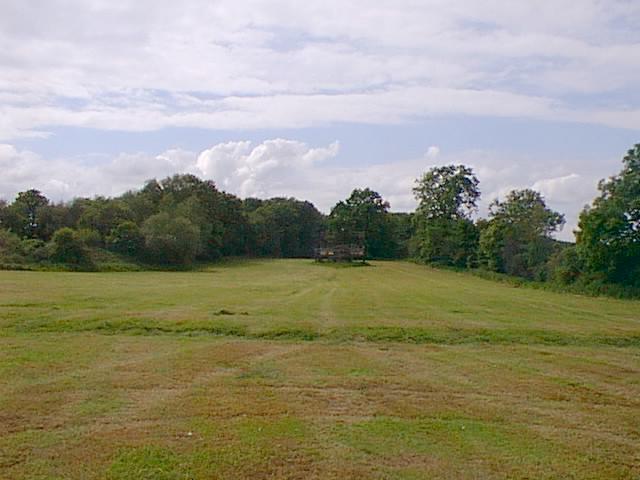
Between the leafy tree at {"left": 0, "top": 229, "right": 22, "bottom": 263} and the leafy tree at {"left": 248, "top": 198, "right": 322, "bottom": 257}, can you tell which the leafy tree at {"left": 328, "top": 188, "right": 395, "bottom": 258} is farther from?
the leafy tree at {"left": 0, "top": 229, "right": 22, "bottom": 263}

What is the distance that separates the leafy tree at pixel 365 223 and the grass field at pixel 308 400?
93075 millimetres

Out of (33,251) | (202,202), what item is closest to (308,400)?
(33,251)

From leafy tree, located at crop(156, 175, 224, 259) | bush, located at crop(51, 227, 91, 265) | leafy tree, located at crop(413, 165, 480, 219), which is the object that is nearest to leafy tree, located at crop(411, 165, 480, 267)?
leafy tree, located at crop(413, 165, 480, 219)

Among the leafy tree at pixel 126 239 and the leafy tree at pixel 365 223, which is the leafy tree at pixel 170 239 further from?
the leafy tree at pixel 365 223

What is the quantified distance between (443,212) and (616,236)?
46236mm

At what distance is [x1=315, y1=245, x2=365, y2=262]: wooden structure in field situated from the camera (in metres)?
102

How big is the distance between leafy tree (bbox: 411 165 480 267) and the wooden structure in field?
9139mm

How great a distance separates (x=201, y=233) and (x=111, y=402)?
8158 cm

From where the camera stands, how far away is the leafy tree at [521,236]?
73.2 metres

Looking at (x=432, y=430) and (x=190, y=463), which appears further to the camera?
(x=432, y=430)

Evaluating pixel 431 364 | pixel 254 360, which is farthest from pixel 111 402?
pixel 431 364

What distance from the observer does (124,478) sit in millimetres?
6801

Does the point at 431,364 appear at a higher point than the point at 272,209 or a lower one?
lower

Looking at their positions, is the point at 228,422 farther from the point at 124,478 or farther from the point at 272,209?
the point at 272,209
